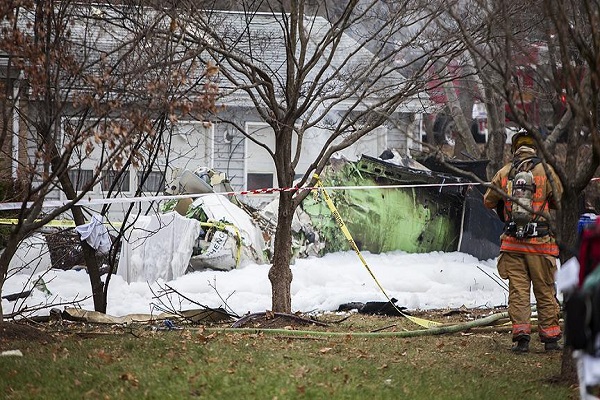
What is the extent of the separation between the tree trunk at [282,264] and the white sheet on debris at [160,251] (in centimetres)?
416

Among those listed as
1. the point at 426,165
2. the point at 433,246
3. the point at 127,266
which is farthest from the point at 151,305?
the point at 426,165

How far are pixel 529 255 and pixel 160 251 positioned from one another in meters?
7.92

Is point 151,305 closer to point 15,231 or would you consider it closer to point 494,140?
point 15,231

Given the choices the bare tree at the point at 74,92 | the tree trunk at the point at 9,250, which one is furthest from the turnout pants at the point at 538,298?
the tree trunk at the point at 9,250

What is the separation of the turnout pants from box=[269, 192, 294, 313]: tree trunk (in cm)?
301

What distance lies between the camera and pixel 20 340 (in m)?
8.28

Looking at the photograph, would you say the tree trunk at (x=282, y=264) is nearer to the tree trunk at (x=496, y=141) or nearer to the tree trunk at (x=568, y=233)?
the tree trunk at (x=568, y=233)

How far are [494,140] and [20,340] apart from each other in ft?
45.3

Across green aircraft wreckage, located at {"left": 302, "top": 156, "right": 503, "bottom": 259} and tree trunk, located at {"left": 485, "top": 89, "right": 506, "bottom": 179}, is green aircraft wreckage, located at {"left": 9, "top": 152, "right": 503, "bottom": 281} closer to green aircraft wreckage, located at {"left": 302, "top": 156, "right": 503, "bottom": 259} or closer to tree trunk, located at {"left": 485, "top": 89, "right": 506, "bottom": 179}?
green aircraft wreckage, located at {"left": 302, "top": 156, "right": 503, "bottom": 259}

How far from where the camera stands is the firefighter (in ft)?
29.3

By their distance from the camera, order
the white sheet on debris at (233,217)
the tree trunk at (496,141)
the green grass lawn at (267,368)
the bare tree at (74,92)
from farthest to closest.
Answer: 1. the tree trunk at (496,141)
2. the white sheet on debris at (233,217)
3. the bare tree at (74,92)
4. the green grass lawn at (267,368)

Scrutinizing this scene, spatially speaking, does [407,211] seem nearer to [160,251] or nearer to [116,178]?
[160,251]

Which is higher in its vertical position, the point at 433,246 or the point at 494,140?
the point at 494,140

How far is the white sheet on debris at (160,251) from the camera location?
15258 mm
